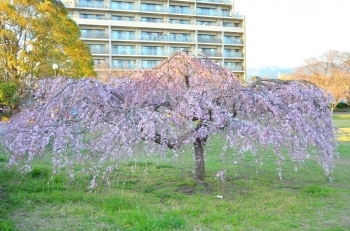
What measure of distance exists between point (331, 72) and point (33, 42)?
87.8 ft

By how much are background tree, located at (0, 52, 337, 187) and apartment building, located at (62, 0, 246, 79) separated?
2823cm

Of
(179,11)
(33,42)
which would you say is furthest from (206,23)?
(33,42)

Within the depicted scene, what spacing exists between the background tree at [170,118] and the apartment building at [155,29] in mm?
28232

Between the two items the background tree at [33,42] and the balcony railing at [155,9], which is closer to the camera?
→ the background tree at [33,42]

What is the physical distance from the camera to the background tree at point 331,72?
29.9 metres

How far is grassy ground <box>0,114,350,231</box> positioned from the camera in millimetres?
3732

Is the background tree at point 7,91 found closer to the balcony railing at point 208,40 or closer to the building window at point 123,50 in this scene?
the building window at point 123,50

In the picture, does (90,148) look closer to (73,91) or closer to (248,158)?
(73,91)

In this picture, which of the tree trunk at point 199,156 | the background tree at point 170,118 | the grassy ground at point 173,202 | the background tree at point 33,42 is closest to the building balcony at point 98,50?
the background tree at point 33,42

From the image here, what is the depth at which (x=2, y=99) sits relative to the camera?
14.6m

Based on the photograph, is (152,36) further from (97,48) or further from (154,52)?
(97,48)

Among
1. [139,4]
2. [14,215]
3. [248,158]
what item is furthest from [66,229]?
[139,4]

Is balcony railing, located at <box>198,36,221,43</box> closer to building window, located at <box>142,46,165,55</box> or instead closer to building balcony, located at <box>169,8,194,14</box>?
building balcony, located at <box>169,8,194,14</box>

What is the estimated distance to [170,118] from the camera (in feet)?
14.5
